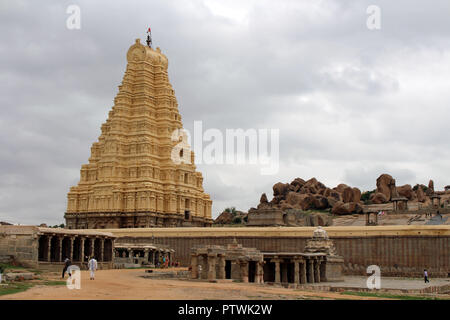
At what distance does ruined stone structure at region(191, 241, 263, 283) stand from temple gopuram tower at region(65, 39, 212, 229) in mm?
31774

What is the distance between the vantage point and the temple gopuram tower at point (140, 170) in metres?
69.4

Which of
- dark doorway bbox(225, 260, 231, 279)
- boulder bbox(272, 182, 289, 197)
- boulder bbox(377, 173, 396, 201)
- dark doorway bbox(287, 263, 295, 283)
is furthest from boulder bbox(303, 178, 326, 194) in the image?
dark doorway bbox(225, 260, 231, 279)

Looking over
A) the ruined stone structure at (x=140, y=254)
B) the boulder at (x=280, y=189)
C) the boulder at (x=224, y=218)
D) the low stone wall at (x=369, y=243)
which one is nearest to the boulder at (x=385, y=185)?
the boulder at (x=280, y=189)

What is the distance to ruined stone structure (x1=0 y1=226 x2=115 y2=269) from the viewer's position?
122 ft

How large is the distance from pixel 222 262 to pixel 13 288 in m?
15.7

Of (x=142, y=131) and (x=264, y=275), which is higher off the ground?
(x=142, y=131)

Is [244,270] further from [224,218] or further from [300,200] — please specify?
[300,200]

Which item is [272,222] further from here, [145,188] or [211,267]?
[211,267]

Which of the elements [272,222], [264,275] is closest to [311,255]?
[264,275]

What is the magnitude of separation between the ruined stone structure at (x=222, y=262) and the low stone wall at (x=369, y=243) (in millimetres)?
13584

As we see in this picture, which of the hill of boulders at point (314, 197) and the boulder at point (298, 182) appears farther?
the boulder at point (298, 182)

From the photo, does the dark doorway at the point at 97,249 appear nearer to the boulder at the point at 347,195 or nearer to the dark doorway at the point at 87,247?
the dark doorway at the point at 87,247
